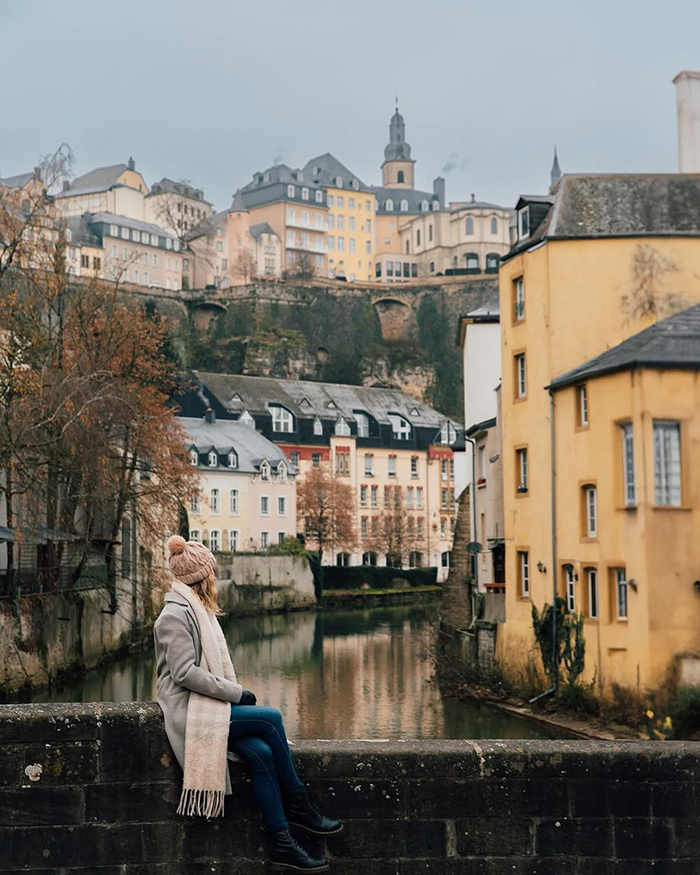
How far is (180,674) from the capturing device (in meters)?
6.10

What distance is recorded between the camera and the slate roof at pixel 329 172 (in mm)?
150962

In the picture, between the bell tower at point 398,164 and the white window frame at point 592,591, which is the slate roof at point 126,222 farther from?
the white window frame at point 592,591

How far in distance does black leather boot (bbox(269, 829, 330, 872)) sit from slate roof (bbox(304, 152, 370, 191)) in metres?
146

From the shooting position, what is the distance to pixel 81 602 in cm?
3581

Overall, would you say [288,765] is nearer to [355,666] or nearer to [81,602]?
[81,602]

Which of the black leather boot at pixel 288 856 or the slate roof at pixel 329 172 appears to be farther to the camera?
the slate roof at pixel 329 172

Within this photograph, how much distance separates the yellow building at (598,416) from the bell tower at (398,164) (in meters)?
147

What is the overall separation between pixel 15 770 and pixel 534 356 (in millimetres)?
24519

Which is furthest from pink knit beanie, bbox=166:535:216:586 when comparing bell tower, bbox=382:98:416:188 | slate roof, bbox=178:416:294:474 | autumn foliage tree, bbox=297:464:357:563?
bell tower, bbox=382:98:416:188

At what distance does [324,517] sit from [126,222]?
2026 inches

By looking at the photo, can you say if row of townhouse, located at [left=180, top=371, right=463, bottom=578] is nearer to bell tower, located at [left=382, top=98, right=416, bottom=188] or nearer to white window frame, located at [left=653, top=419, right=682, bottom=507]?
white window frame, located at [left=653, top=419, right=682, bottom=507]

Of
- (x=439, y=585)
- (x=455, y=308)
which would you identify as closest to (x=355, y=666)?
(x=439, y=585)

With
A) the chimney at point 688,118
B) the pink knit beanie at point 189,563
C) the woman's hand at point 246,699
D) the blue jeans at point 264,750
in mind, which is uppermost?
the chimney at point 688,118

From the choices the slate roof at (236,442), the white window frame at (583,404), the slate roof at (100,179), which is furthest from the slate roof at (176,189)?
the white window frame at (583,404)
